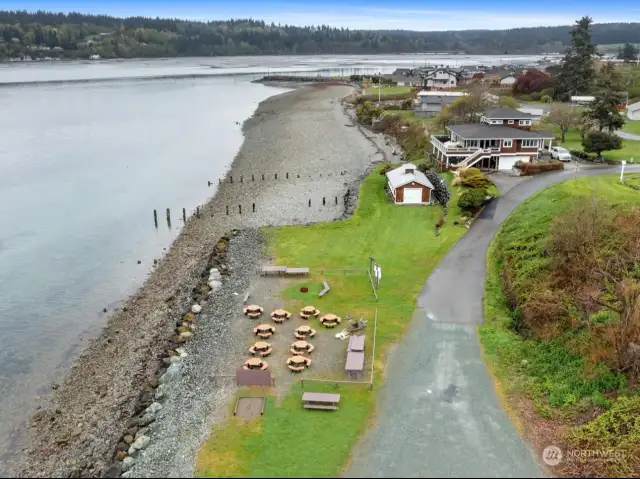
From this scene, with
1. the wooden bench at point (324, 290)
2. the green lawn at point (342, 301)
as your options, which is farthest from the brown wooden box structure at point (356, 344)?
the wooden bench at point (324, 290)

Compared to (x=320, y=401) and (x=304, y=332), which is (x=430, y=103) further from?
(x=320, y=401)

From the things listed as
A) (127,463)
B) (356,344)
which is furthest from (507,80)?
(127,463)

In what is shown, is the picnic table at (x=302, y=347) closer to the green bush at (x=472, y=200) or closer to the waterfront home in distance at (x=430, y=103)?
the green bush at (x=472, y=200)

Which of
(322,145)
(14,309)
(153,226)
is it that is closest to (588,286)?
(14,309)

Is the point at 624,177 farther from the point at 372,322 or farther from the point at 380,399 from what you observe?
the point at 380,399

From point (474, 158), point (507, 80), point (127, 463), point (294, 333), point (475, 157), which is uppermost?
point (507, 80)

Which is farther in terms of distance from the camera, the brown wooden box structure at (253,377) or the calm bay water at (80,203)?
the calm bay water at (80,203)
